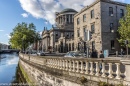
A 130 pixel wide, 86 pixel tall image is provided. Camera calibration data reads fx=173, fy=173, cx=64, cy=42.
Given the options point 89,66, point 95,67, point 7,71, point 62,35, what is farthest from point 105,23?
point 62,35

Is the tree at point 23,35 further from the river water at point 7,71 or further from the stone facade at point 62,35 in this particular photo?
the stone facade at point 62,35

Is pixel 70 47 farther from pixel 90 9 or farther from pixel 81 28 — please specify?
pixel 90 9

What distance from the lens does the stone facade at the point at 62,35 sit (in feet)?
215

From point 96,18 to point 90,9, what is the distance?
403cm

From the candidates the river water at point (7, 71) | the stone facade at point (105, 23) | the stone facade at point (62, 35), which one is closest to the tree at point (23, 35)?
the river water at point (7, 71)

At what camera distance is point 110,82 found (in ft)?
23.2

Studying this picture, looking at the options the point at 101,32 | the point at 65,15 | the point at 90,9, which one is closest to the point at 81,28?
the point at 90,9

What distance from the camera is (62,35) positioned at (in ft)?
244

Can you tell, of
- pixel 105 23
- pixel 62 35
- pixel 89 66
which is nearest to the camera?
pixel 89 66

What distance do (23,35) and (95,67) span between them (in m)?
48.3

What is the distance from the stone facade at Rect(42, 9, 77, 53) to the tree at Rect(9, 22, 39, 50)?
474 inches

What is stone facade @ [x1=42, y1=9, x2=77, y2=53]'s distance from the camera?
6562cm

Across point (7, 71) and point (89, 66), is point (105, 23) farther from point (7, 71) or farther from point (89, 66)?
point (89, 66)

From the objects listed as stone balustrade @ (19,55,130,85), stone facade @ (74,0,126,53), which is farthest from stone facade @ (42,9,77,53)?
stone balustrade @ (19,55,130,85)
